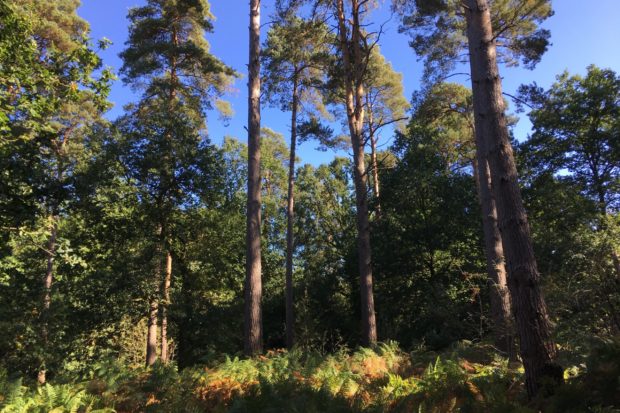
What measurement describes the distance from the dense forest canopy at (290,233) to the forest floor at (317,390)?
0.04 metres

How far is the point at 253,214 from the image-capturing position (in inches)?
356

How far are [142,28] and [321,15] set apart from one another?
22.2 ft

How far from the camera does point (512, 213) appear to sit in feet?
14.8

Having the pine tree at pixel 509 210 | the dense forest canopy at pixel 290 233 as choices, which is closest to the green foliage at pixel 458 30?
the dense forest canopy at pixel 290 233

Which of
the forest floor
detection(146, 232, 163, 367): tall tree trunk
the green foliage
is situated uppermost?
the green foliage

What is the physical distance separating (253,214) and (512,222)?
5.79m

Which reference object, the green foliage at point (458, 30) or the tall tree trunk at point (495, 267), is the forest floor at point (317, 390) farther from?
the green foliage at point (458, 30)

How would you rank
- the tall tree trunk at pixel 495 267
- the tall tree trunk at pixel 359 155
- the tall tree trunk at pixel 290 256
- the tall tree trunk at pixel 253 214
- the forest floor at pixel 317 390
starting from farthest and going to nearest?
1. the tall tree trunk at pixel 290 256
2. the tall tree trunk at pixel 359 155
3. the tall tree trunk at pixel 253 214
4. the tall tree trunk at pixel 495 267
5. the forest floor at pixel 317 390

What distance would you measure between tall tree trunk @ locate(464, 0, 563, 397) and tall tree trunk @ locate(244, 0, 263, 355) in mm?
5278

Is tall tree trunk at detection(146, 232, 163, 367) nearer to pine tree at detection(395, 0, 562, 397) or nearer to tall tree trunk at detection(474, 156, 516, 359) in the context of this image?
tall tree trunk at detection(474, 156, 516, 359)

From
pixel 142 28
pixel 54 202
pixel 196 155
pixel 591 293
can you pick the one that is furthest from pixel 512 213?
pixel 142 28

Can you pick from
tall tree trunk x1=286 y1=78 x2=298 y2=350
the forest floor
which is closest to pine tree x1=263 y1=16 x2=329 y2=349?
tall tree trunk x1=286 y1=78 x2=298 y2=350

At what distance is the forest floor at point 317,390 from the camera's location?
151 inches

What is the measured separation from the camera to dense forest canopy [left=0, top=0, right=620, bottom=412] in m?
4.85
